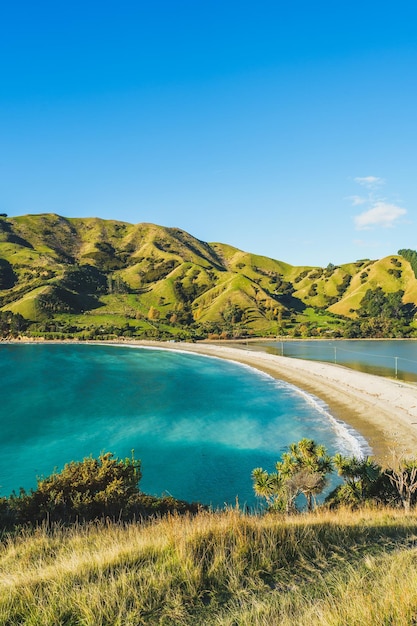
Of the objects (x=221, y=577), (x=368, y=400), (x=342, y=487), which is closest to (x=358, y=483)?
(x=342, y=487)

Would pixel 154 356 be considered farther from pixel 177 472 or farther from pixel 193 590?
pixel 193 590

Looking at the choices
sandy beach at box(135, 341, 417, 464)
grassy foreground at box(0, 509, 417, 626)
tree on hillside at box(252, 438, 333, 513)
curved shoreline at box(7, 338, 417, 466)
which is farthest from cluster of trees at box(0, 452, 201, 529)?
sandy beach at box(135, 341, 417, 464)

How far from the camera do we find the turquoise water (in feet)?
109

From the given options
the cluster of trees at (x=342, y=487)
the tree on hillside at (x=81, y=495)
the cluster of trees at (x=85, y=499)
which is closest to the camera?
the cluster of trees at (x=85, y=499)

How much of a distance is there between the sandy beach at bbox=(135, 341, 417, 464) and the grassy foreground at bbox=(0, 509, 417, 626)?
65.9ft

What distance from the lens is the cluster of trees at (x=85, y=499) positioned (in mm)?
17594

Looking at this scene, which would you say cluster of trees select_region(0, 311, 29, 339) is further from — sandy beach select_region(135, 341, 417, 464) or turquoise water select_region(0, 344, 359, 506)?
sandy beach select_region(135, 341, 417, 464)

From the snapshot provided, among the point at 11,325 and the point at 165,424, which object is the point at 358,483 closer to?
the point at 165,424

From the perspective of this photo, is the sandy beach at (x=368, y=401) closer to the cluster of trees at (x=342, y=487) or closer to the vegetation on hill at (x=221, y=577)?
the cluster of trees at (x=342, y=487)

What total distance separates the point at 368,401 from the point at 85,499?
46.7m

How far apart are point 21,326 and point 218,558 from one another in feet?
640

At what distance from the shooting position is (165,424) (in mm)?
49469

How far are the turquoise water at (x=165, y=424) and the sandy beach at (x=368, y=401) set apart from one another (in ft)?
8.62

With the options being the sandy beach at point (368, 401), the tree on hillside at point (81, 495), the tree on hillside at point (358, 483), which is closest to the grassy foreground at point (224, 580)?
the tree on hillside at point (81, 495)
